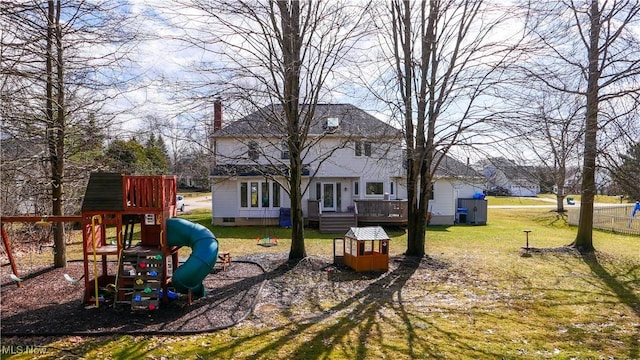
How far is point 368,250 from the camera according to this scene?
40.5ft

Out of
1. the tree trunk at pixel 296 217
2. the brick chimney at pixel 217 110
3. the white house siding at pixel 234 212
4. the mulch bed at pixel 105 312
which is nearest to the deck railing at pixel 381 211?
the white house siding at pixel 234 212

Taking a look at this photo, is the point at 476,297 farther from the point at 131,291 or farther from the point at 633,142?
the point at 131,291

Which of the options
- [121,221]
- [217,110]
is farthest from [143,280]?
[217,110]

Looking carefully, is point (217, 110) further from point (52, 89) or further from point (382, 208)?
point (382, 208)

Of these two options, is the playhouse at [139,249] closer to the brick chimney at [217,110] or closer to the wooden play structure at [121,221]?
the wooden play structure at [121,221]

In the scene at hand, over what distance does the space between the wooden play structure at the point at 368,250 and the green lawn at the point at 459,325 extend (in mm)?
649

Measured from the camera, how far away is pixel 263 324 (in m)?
7.68

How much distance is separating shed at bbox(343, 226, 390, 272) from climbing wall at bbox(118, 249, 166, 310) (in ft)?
18.8

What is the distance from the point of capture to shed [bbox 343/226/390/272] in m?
12.0

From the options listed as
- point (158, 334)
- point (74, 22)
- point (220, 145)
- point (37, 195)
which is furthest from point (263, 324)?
point (220, 145)

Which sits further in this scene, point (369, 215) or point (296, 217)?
point (369, 215)

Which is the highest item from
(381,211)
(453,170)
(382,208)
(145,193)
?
(453,170)

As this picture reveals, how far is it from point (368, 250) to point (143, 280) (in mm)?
6626

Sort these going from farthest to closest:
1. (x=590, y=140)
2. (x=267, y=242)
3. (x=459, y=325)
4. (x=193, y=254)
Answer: (x=267, y=242)
(x=590, y=140)
(x=193, y=254)
(x=459, y=325)
